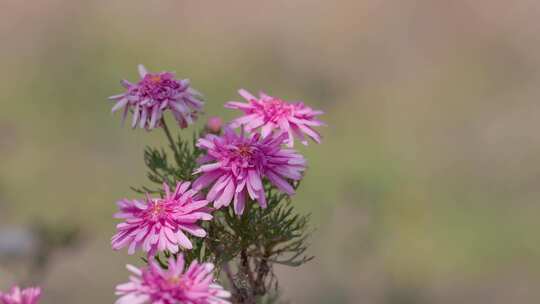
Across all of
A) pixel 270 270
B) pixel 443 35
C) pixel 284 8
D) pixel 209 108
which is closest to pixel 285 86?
pixel 209 108

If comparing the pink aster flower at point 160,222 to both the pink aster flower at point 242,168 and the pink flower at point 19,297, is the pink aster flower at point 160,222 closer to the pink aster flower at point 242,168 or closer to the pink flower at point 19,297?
the pink aster flower at point 242,168

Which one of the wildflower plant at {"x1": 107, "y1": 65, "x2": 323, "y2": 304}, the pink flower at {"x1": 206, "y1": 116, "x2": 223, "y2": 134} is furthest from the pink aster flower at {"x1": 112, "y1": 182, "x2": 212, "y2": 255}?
the pink flower at {"x1": 206, "y1": 116, "x2": 223, "y2": 134}

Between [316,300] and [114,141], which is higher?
[114,141]

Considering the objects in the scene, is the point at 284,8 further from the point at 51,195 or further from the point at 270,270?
the point at 270,270

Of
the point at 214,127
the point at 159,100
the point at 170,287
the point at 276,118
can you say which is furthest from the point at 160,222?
the point at 214,127

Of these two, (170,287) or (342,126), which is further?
(342,126)

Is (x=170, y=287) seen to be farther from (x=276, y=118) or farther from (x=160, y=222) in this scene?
(x=276, y=118)

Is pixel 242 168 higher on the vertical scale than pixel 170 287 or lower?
higher

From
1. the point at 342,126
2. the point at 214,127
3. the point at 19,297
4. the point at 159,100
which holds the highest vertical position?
the point at 342,126
